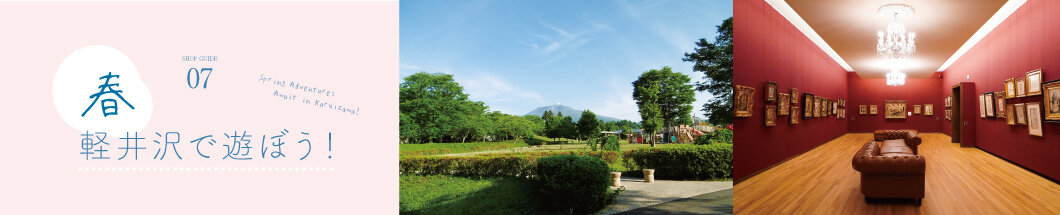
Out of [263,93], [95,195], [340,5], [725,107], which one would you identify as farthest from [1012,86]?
[95,195]

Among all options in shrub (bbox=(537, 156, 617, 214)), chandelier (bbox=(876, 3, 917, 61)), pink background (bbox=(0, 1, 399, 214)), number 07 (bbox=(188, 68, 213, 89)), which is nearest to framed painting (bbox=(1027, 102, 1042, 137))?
chandelier (bbox=(876, 3, 917, 61))

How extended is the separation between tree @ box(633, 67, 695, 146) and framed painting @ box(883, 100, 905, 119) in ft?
36.7

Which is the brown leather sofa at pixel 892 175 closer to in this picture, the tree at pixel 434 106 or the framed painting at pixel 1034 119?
the framed painting at pixel 1034 119

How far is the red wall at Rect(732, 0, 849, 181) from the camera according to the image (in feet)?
14.3

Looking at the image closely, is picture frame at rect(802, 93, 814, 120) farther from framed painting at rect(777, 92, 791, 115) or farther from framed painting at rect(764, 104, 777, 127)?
framed painting at rect(764, 104, 777, 127)

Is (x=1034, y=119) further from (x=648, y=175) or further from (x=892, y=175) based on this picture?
(x=648, y=175)

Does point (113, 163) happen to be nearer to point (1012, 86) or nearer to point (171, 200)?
point (171, 200)

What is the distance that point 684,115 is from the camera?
5.50 meters

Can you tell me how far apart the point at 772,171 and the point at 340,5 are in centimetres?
467

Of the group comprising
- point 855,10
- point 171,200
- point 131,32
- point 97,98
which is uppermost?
point 855,10

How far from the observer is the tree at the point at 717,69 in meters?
6.30

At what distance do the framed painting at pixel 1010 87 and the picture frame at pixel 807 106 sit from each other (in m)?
2.12

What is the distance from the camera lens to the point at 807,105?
688 cm

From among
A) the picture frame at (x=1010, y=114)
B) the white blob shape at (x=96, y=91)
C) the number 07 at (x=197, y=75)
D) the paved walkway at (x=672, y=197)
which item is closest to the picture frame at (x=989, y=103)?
the picture frame at (x=1010, y=114)
